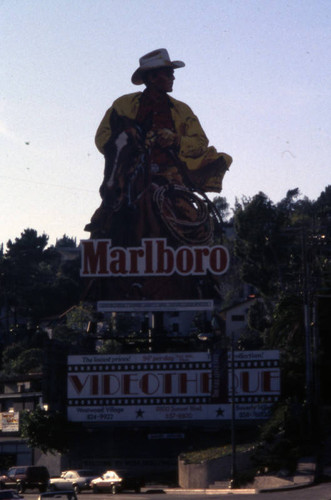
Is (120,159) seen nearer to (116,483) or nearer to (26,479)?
(26,479)

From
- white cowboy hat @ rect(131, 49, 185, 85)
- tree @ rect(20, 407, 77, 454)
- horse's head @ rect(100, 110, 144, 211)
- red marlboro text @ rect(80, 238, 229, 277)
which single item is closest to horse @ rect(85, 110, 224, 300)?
horse's head @ rect(100, 110, 144, 211)

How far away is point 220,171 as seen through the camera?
75.3m

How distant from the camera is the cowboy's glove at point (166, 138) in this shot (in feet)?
243

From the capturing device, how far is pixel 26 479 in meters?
56.5

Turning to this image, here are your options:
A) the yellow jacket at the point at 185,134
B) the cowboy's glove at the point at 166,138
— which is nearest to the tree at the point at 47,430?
the yellow jacket at the point at 185,134

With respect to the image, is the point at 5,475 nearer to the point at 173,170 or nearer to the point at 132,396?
the point at 132,396

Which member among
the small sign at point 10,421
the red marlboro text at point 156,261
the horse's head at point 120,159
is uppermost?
the horse's head at point 120,159

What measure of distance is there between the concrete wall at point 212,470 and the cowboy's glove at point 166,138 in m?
27.8

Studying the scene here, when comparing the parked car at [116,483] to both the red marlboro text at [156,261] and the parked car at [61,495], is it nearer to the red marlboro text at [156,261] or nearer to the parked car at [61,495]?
the red marlboro text at [156,261]

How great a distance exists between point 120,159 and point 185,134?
6.02m

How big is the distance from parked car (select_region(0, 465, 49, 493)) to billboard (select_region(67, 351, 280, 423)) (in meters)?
11.3

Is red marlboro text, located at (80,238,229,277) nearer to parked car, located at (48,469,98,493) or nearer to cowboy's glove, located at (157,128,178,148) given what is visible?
cowboy's glove, located at (157,128,178,148)

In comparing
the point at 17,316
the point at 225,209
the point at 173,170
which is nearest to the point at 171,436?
the point at 173,170

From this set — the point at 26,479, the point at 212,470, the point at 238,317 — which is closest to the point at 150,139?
the point at 212,470
